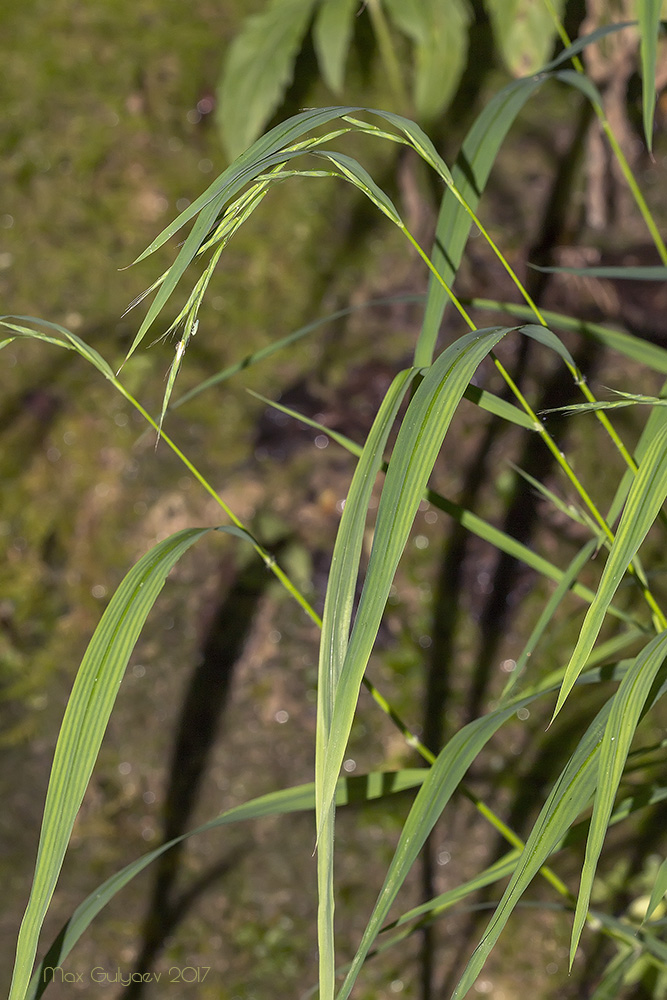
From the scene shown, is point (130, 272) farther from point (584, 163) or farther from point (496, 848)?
point (496, 848)

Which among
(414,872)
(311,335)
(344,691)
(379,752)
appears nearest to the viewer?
(344,691)

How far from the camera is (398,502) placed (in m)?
→ 0.33

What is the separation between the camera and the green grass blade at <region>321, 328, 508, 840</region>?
0.31 m

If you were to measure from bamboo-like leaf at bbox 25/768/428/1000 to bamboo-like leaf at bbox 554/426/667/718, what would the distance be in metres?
0.20

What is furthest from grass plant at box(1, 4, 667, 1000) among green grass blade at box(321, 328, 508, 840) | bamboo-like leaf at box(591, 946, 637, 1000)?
bamboo-like leaf at box(591, 946, 637, 1000)

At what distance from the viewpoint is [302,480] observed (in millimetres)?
1410

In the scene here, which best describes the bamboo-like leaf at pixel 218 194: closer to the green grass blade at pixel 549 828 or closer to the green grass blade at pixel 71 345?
the green grass blade at pixel 71 345

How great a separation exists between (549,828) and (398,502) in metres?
0.19

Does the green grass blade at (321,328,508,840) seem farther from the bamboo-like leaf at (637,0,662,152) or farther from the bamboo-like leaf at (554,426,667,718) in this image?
the bamboo-like leaf at (637,0,662,152)

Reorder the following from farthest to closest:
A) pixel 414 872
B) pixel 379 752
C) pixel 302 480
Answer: pixel 302 480, pixel 379 752, pixel 414 872

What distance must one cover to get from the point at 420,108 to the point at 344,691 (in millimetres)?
1157

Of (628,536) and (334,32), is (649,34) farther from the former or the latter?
(334,32)

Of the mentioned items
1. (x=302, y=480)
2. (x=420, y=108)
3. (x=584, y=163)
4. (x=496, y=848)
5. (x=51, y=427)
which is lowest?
(x=496, y=848)

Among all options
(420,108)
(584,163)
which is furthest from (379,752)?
(584,163)
